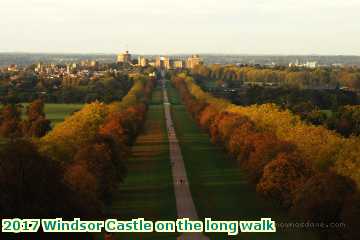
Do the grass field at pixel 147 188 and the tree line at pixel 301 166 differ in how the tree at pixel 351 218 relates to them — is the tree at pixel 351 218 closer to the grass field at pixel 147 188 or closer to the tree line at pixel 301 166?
the tree line at pixel 301 166

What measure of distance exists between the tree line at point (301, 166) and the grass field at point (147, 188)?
5.09 metres

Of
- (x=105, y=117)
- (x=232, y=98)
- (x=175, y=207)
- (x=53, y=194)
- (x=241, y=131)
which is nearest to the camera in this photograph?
(x=53, y=194)

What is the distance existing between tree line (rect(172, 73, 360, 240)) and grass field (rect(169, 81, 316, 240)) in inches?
35.1

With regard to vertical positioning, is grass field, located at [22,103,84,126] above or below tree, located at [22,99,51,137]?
below

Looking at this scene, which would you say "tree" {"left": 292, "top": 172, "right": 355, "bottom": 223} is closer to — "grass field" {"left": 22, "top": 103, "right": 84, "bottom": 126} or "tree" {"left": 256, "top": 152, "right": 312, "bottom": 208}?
"tree" {"left": 256, "top": 152, "right": 312, "bottom": 208}

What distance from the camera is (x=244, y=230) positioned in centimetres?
3086

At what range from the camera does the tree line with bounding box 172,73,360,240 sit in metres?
29.9

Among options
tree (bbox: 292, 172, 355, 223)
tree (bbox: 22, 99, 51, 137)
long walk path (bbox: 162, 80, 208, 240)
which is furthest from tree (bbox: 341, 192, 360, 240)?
tree (bbox: 22, 99, 51, 137)

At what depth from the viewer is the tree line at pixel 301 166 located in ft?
98.1

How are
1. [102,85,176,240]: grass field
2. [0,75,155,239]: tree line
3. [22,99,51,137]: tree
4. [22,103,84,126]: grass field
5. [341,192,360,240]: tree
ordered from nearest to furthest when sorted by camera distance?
[0,75,155,239]: tree line
[341,192,360,240]: tree
[102,85,176,240]: grass field
[22,99,51,137]: tree
[22,103,84,126]: grass field

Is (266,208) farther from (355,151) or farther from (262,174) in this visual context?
(355,151)

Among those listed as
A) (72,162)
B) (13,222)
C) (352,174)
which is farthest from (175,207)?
(13,222)

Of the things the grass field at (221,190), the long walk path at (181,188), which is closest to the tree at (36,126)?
the long walk path at (181,188)

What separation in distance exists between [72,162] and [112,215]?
15.6 feet
